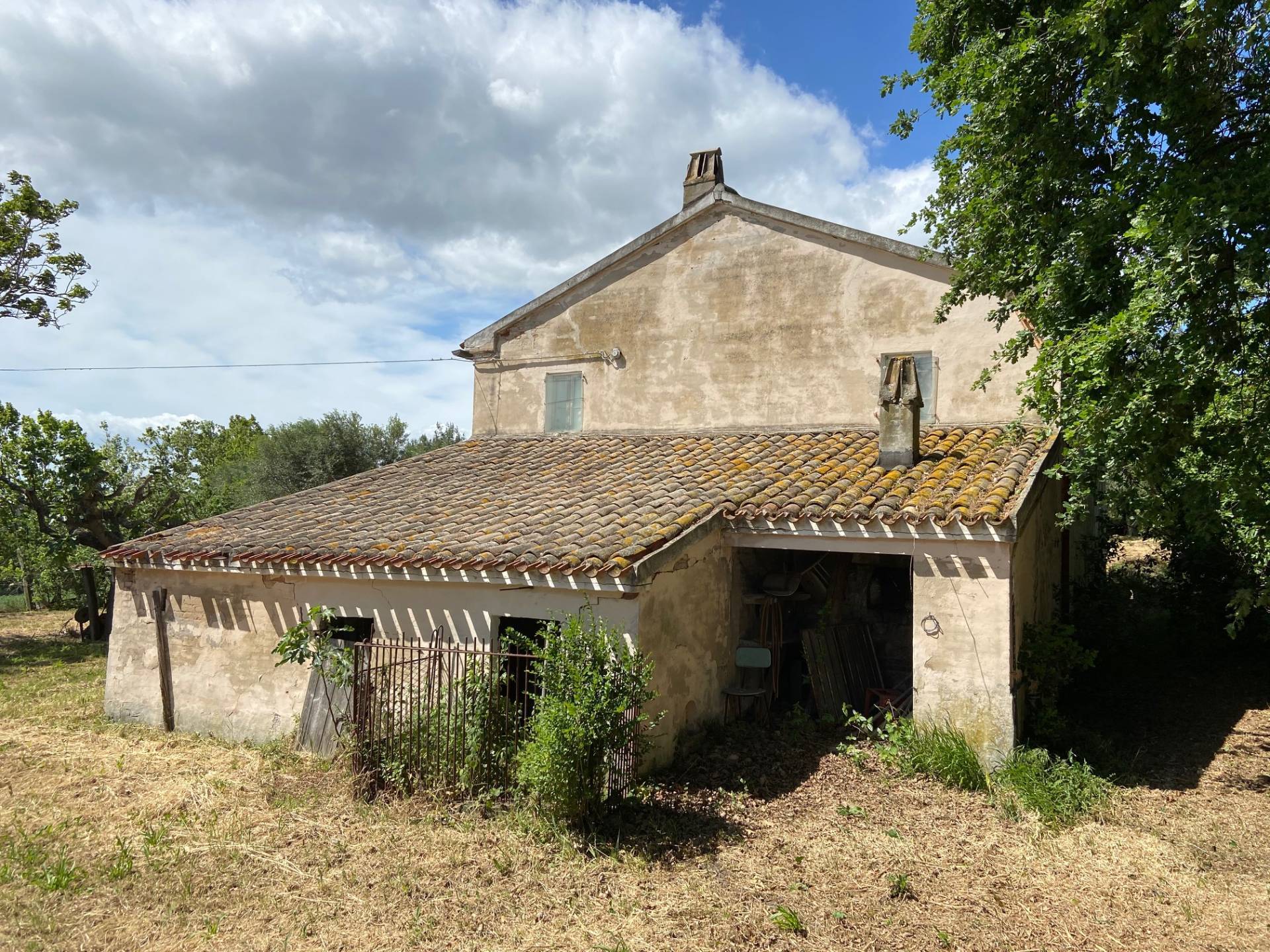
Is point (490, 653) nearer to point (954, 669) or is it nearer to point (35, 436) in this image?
point (954, 669)

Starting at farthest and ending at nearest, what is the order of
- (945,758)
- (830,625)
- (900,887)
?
(830,625), (945,758), (900,887)

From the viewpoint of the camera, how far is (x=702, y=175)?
14320 mm

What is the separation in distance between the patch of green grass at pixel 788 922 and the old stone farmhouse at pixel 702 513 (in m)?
2.67

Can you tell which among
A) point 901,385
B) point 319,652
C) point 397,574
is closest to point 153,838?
point 319,652

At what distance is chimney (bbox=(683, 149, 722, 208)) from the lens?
14.2 m

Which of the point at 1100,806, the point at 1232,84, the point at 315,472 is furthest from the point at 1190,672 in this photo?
the point at 315,472

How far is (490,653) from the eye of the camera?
7289 mm

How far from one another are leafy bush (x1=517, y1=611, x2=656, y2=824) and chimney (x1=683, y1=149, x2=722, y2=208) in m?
9.60

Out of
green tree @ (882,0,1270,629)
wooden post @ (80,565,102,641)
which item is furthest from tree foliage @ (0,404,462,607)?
green tree @ (882,0,1270,629)

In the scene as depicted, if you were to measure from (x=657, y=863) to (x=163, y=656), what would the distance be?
769 cm

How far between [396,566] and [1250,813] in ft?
28.6

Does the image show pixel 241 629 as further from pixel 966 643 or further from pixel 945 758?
pixel 966 643

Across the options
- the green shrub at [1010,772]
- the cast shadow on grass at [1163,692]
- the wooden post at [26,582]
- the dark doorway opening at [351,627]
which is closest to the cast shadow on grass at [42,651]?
the wooden post at [26,582]

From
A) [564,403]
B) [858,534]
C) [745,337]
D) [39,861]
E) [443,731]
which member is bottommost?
[39,861]
